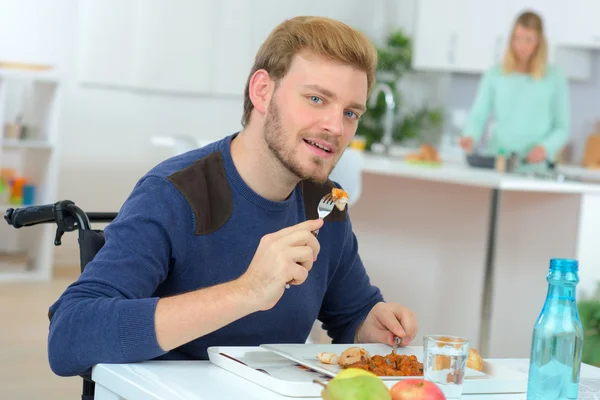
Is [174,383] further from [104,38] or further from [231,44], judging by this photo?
[231,44]

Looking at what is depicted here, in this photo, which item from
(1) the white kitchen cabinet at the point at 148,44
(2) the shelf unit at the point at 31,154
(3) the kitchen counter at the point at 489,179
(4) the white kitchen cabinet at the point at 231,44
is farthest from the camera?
(4) the white kitchen cabinet at the point at 231,44

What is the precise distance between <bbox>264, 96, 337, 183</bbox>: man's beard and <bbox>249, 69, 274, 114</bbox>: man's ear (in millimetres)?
24

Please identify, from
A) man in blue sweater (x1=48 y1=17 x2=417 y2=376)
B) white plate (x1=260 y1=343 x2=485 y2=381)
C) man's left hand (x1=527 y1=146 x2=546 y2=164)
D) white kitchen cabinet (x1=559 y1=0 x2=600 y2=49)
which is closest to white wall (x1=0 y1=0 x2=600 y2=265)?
white kitchen cabinet (x1=559 y1=0 x2=600 y2=49)

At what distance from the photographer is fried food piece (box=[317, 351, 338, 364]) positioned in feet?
4.33

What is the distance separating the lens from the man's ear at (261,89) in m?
1.61

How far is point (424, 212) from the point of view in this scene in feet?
15.1

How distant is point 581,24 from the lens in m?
5.95

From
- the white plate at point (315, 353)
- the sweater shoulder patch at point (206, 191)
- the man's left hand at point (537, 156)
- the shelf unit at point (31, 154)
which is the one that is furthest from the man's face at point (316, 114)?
the shelf unit at point (31, 154)

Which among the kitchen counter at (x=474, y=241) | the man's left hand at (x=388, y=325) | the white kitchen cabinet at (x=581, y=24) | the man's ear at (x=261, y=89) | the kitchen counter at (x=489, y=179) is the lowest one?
the kitchen counter at (x=474, y=241)

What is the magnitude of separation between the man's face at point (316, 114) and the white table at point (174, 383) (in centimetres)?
37

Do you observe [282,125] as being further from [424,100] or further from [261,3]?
[424,100]

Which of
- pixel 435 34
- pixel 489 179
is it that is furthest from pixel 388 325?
pixel 435 34

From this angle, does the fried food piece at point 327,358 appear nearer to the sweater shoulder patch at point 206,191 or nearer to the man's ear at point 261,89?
the sweater shoulder patch at point 206,191

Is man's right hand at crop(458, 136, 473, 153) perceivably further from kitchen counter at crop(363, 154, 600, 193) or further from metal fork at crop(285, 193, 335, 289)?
metal fork at crop(285, 193, 335, 289)
